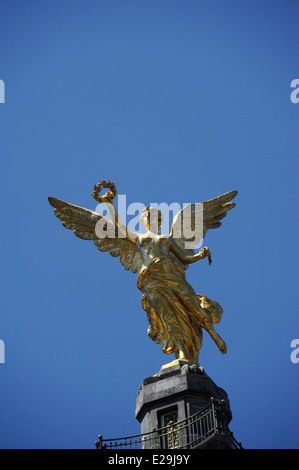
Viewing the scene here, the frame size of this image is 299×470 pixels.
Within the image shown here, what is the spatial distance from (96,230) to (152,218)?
5.59ft

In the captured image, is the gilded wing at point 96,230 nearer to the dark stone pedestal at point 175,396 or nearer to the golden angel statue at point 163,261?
the golden angel statue at point 163,261

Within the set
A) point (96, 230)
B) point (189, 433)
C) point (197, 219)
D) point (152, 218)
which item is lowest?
point (189, 433)

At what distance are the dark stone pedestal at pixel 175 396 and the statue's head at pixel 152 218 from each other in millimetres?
4448

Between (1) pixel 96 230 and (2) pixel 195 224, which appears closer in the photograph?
(1) pixel 96 230

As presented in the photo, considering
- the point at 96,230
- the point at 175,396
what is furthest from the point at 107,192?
the point at 175,396

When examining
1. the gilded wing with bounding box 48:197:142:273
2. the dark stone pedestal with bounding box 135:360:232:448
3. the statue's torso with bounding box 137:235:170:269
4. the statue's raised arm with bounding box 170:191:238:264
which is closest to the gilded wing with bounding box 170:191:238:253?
the statue's raised arm with bounding box 170:191:238:264

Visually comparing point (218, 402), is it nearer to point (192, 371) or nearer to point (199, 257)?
point (192, 371)

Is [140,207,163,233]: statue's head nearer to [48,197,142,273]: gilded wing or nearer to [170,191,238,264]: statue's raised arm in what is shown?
[170,191,238,264]: statue's raised arm

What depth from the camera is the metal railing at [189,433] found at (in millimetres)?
26453

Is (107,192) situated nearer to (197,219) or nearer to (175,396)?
(197,219)

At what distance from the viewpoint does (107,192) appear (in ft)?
106

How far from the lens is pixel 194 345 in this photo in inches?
1191

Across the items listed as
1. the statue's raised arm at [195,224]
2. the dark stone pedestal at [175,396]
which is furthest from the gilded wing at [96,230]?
the dark stone pedestal at [175,396]
